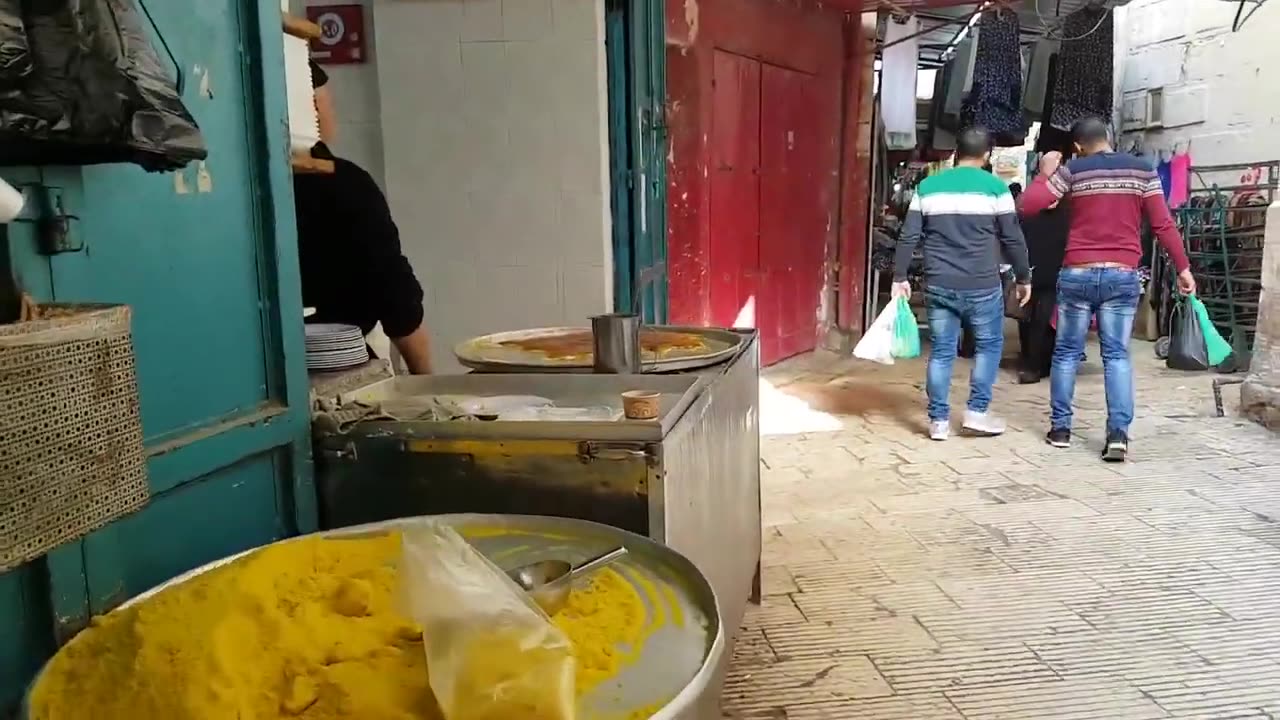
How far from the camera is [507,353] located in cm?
240

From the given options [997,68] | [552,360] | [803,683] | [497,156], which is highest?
[997,68]

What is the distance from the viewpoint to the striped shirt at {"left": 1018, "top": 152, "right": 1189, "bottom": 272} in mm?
4426

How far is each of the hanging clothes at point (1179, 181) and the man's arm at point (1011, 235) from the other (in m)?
3.77

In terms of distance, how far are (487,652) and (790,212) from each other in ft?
20.8

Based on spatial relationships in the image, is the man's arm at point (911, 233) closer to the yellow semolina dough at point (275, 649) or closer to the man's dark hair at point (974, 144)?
the man's dark hair at point (974, 144)

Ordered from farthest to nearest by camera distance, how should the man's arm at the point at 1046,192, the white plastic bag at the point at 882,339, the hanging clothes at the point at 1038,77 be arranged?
the hanging clothes at the point at 1038,77 < the white plastic bag at the point at 882,339 < the man's arm at the point at 1046,192

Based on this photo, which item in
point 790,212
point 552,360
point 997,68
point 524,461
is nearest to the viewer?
point 524,461

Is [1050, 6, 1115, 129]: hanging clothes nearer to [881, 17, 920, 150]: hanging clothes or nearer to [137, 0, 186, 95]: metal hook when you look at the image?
[881, 17, 920, 150]: hanging clothes

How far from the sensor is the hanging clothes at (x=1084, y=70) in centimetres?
754

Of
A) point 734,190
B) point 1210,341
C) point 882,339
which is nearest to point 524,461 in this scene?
point 882,339

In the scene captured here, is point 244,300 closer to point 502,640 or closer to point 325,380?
point 325,380

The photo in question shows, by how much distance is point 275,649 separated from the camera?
0.98 meters

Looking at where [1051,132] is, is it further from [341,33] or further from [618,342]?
[618,342]

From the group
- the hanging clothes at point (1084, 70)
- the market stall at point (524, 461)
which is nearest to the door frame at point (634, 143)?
the market stall at point (524, 461)
